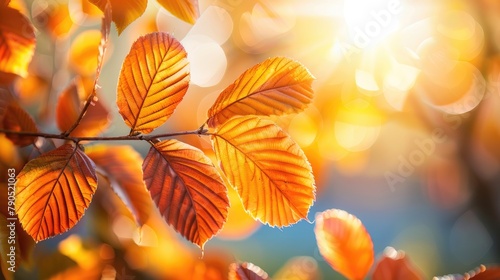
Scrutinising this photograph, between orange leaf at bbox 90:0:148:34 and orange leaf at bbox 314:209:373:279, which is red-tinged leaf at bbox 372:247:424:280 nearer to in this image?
orange leaf at bbox 314:209:373:279

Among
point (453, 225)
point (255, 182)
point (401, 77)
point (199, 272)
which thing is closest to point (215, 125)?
point (255, 182)

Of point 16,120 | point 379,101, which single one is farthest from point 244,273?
point 379,101

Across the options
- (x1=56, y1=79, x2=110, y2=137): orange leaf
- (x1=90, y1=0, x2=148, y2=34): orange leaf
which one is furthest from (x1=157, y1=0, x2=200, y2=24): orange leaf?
(x1=56, y1=79, x2=110, y2=137): orange leaf

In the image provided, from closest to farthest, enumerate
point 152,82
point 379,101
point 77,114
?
point 152,82, point 77,114, point 379,101

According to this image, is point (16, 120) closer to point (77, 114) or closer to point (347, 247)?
point (77, 114)

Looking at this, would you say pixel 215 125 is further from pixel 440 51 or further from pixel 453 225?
pixel 453 225

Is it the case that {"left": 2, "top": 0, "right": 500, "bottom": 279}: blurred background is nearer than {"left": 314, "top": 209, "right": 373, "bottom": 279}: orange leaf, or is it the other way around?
{"left": 314, "top": 209, "right": 373, "bottom": 279}: orange leaf

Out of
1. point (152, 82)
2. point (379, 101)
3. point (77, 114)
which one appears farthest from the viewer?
point (379, 101)
